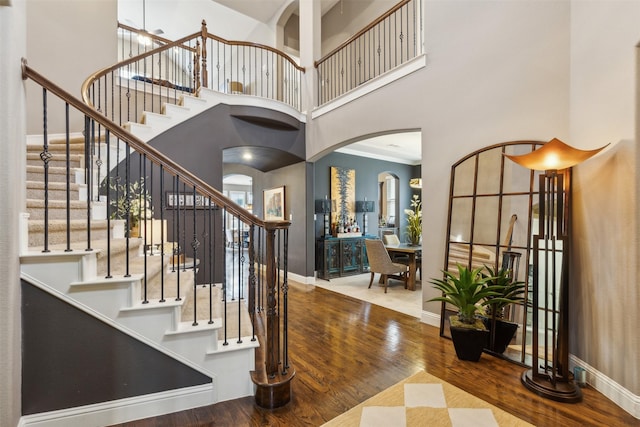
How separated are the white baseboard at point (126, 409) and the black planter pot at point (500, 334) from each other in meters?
2.47

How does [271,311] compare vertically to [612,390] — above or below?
above

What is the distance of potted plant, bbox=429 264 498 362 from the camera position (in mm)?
2537

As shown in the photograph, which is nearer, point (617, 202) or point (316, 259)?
point (617, 202)

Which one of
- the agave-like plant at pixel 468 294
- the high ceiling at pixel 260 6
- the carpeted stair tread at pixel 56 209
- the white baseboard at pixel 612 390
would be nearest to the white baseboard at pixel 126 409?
the carpeted stair tread at pixel 56 209

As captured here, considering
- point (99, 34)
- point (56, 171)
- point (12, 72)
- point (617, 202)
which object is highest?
point (99, 34)

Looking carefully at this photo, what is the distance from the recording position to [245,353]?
6.82 ft

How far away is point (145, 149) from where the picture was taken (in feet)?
6.20

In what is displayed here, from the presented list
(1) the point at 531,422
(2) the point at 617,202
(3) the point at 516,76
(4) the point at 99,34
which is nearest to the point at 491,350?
(1) the point at 531,422

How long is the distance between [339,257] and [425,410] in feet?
14.1

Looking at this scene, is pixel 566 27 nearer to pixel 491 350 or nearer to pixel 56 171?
pixel 491 350

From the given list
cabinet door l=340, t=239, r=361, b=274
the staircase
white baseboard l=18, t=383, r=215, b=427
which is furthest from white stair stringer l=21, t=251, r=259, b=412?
cabinet door l=340, t=239, r=361, b=274

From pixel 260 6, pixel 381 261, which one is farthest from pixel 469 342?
pixel 260 6

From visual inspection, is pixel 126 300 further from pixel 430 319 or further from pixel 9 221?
pixel 430 319

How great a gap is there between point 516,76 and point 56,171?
4.42 metres
